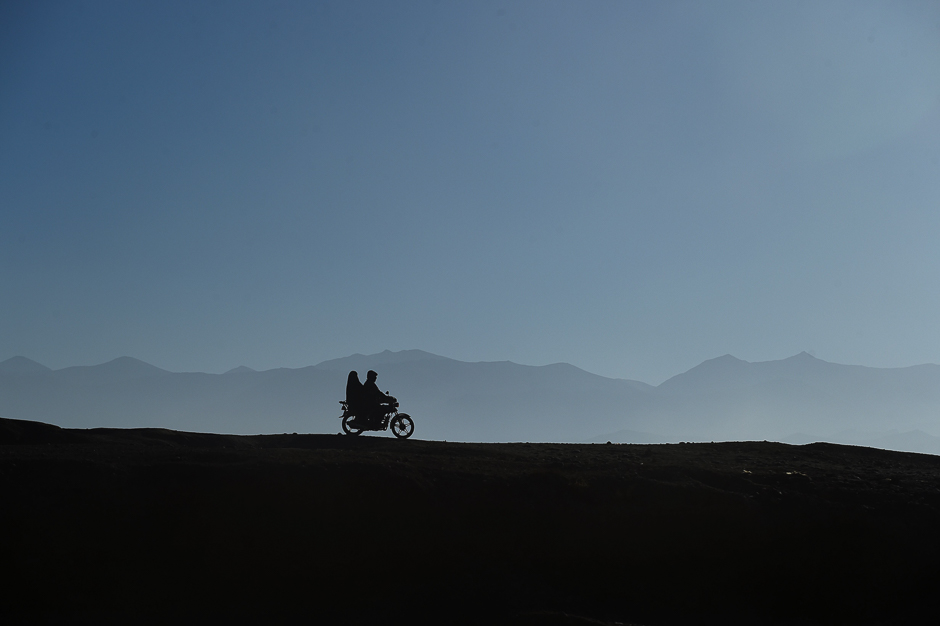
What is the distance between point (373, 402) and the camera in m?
22.0

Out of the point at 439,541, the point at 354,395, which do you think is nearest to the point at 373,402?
the point at 354,395

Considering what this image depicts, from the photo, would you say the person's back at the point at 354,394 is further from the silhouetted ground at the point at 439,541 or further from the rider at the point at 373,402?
the silhouetted ground at the point at 439,541

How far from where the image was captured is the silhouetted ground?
39.6ft

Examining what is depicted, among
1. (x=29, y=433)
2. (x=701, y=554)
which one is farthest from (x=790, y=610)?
(x=29, y=433)

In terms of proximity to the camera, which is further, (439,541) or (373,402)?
(373,402)

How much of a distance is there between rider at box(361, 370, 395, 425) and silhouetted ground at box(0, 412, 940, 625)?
5284 mm

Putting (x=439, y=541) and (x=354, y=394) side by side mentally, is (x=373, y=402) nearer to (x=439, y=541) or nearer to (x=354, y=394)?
(x=354, y=394)

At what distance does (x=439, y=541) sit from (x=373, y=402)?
30.0 feet

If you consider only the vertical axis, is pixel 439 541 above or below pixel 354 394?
below

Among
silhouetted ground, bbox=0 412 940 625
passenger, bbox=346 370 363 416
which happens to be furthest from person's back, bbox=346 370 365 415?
silhouetted ground, bbox=0 412 940 625

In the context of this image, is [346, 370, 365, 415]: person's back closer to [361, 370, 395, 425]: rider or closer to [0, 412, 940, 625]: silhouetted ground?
[361, 370, 395, 425]: rider

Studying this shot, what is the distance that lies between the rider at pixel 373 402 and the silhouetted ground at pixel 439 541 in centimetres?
528

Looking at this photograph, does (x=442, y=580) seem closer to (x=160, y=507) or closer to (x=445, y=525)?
(x=445, y=525)

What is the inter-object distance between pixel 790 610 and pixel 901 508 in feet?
13.9
